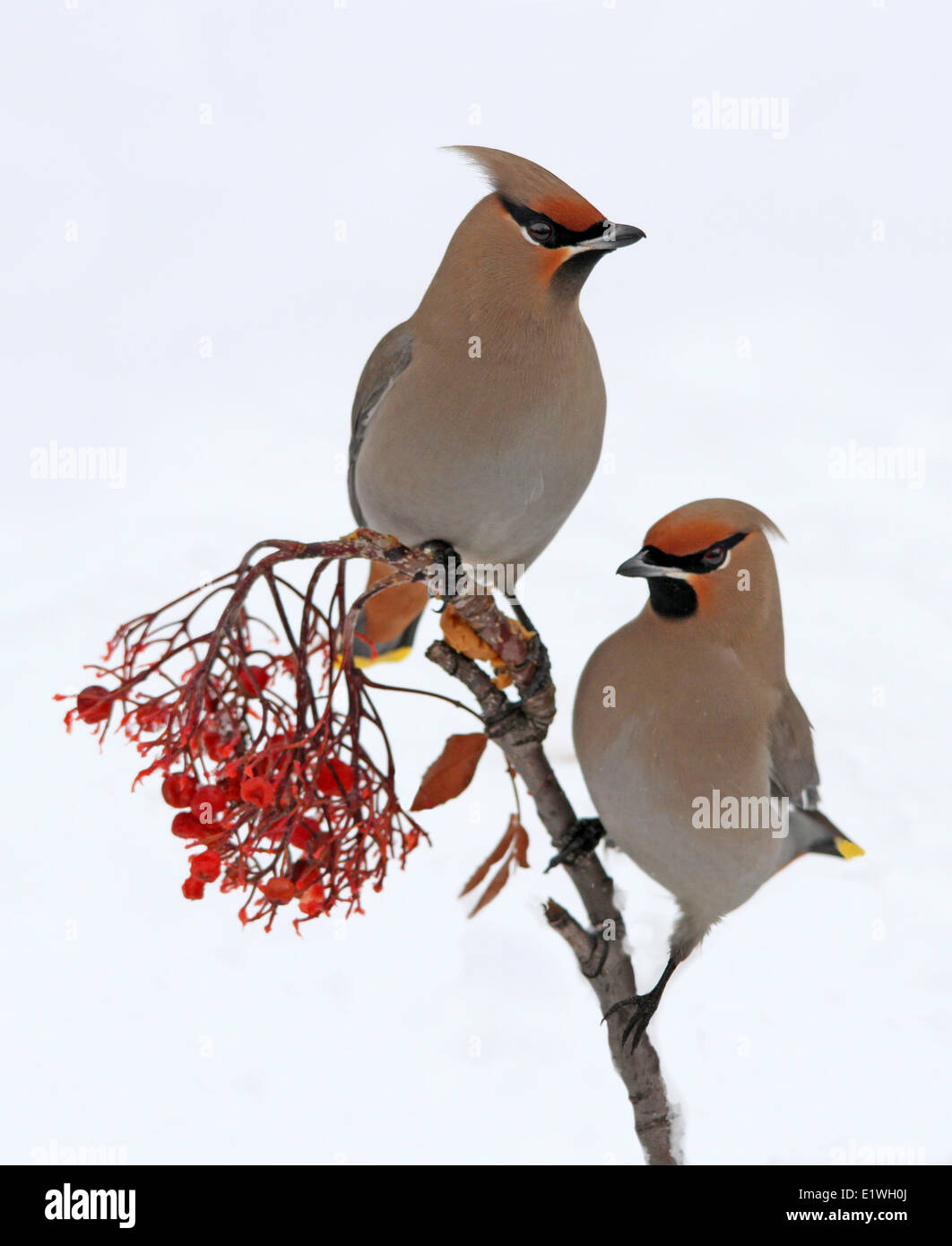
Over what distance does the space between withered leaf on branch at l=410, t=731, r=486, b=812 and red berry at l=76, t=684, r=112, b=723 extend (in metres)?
0.53

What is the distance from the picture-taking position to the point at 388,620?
2156 mm

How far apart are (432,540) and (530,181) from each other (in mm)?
526

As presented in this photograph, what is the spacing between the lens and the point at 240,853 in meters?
1.43

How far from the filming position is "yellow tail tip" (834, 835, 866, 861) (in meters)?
1.99

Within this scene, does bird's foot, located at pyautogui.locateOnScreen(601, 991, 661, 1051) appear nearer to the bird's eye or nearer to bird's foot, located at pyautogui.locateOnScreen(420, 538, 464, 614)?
bird's foot, located at pyautogui.locateOnScreen(420, 538, 464, 614)

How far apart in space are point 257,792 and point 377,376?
75cm

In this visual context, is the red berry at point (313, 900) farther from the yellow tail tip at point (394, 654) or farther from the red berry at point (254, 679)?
the yellow tail tip at point (394, 654)

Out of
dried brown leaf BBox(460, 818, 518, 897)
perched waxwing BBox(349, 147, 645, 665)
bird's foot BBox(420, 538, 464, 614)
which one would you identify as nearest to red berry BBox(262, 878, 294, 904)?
perched waxwing BBox(349, 147, 645, 665)

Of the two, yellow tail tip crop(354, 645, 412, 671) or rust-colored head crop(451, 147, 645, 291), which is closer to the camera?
rust-colored head crop(451, 147, 645, 291)

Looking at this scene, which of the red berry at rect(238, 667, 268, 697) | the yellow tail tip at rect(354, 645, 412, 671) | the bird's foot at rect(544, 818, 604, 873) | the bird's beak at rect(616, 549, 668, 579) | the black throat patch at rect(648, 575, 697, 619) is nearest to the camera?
the red berry at rect(238, 667, 268, 697)

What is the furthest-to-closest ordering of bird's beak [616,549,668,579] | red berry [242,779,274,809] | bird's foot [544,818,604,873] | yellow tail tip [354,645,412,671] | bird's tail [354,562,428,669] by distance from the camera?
yellow tail tip [354,645,412,671], bird's tail [354,562,428,669], bird's foot [544,818,604,873], bird's beak [616,549,668,579], red berry [242,779,274,809]

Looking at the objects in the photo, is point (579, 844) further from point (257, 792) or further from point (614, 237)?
point (614, 237)

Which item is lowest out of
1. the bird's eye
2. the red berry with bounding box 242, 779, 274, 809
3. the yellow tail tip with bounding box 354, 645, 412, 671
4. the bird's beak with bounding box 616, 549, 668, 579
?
the red berry with bounding box 242, 779, 274, 809

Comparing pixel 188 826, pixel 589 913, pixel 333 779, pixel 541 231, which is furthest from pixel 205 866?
pixel 541 231
